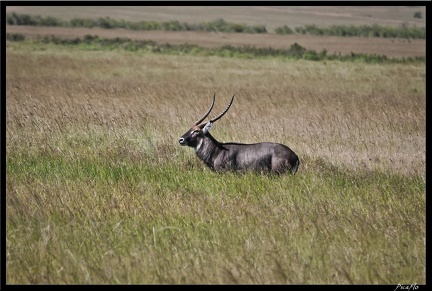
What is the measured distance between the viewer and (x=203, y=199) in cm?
681

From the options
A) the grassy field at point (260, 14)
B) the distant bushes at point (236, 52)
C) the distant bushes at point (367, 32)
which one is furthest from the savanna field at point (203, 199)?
the grassy field at point (260, 14)

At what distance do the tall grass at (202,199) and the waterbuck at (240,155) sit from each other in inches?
8.4

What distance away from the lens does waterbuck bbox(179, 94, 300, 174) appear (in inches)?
329

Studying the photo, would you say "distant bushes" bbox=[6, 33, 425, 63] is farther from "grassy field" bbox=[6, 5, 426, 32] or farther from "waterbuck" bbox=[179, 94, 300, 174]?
"grassy field" bbox=[6, 5, 426, 32]

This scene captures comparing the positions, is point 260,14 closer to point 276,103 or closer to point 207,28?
point 207,28

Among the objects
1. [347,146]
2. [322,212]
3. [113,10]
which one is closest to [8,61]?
[347,146]

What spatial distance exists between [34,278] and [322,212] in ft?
8.87

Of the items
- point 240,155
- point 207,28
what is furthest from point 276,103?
point 207,28

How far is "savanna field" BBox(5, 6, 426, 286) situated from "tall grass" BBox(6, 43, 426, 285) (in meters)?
0.02

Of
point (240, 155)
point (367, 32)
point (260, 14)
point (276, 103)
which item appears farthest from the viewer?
point (260, 14)

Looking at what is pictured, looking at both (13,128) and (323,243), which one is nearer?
(323,243)

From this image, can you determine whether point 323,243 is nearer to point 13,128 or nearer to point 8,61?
point 13,128

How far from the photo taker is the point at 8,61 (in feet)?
85.1

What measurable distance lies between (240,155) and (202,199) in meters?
1.87
